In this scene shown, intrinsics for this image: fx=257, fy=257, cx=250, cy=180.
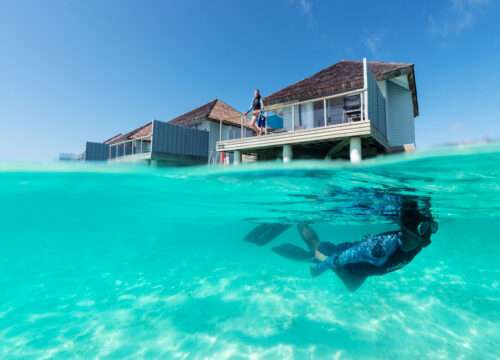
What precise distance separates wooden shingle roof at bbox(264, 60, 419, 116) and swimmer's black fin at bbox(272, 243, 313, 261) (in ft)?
26.7

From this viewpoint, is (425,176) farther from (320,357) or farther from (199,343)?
(199,343)

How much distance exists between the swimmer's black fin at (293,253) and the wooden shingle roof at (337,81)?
8.14 meters

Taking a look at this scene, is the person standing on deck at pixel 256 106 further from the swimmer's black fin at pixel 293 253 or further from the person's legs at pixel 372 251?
the person's legs at pixel 372 251

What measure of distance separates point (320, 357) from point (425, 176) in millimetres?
5871

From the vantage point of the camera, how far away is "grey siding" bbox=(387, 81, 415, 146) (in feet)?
44.5

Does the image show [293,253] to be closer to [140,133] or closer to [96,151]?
[140,133]

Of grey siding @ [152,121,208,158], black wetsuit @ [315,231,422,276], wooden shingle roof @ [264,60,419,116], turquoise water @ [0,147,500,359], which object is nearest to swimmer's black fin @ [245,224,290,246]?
turquoise water @ [0,147,500,359]

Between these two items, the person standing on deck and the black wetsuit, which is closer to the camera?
the black wetsuit

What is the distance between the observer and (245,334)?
683 cm

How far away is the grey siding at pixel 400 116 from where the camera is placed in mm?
13558

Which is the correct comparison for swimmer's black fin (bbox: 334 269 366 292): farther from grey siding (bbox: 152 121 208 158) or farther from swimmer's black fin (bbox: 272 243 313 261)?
grey siding (bbox: 152 121 208 158)

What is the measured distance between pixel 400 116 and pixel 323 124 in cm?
399

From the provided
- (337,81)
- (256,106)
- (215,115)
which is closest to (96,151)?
(215,115)

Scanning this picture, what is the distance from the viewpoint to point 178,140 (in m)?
17.5
